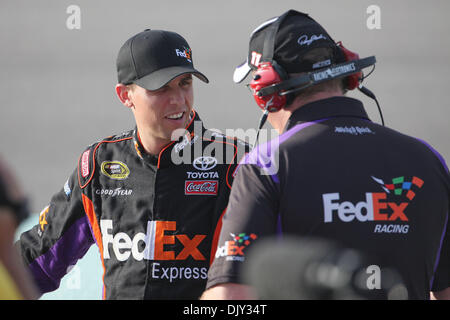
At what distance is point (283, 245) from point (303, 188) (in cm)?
61

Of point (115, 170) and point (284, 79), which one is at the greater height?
point (284, 79)

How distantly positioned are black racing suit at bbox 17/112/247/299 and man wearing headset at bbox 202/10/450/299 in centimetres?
51

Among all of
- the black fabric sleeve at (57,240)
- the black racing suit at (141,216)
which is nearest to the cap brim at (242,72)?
the black racing suit at (141,216)

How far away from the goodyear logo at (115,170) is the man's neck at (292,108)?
70 cm

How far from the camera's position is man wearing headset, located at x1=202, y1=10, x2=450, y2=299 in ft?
4.23

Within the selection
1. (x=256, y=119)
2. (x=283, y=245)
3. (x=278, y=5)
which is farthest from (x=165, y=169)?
(x=278, y=5)

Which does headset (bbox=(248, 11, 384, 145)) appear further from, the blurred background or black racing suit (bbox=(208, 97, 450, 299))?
the blurred background

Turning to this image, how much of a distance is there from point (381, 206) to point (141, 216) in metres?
0.88

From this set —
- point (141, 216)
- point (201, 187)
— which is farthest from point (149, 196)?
point (201, 187)

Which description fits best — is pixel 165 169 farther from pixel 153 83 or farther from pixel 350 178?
pixel 350 178

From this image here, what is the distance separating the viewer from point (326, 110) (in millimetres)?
1413

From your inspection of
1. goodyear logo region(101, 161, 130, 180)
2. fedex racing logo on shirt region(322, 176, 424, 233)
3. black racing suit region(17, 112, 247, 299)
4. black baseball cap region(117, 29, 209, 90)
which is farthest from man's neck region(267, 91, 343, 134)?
goodyear logo region(101, 161, 130, 180)

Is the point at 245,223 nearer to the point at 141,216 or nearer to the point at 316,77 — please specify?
the point at 316,77

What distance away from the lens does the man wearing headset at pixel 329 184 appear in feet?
4.23
